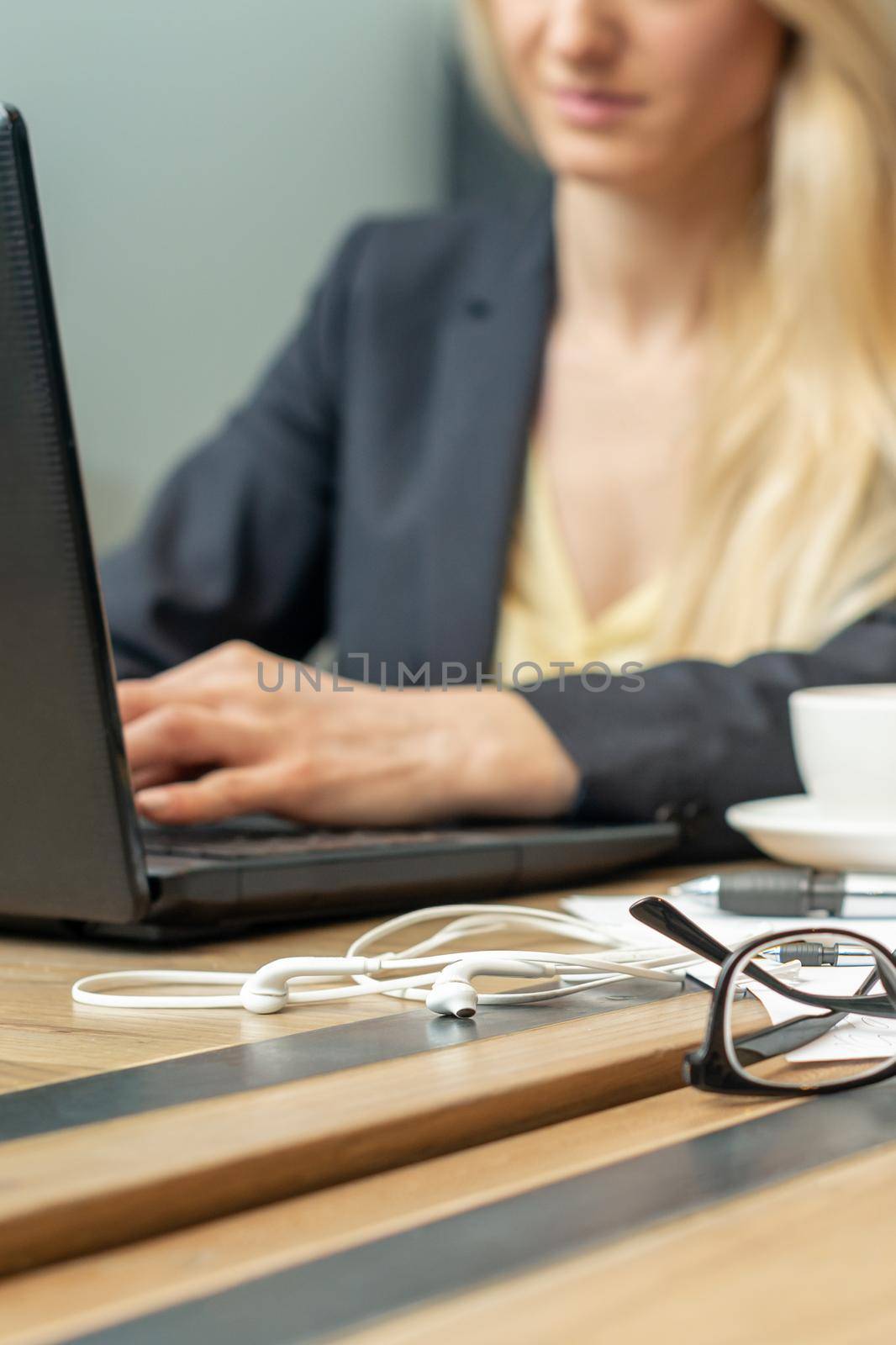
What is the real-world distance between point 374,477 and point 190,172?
1.23 meters

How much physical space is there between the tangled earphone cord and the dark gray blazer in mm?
645

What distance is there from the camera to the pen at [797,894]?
58cm

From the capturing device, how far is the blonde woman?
3.92ft

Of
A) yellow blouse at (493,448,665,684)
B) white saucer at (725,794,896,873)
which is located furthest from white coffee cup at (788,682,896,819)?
yellow blouse at (493,448,665,684)

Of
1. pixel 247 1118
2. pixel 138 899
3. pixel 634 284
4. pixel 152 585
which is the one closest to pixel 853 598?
pixel 634 284

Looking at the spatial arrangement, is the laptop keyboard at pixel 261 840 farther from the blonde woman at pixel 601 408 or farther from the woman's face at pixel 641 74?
the woman's face at pixel 641 74

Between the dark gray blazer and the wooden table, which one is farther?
the dark gray blazer

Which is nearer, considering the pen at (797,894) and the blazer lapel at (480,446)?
the pen at (797,894)

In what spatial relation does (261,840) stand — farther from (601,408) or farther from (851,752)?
(601,408)

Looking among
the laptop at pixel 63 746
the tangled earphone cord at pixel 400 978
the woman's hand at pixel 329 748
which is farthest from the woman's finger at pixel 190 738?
the tangled earphone cord at pixel 400 978

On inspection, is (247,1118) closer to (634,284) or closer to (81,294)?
(634,284)

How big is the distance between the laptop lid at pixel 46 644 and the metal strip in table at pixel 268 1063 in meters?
0.12

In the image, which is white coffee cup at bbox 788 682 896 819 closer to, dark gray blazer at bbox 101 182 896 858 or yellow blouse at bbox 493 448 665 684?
dark gray blazer at bbox 101 182 896 858

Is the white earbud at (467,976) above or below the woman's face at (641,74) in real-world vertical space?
below
